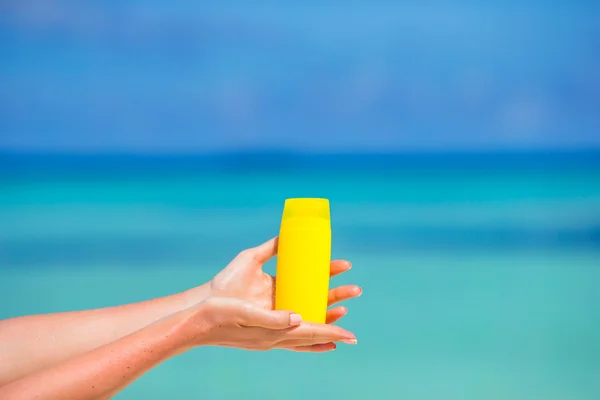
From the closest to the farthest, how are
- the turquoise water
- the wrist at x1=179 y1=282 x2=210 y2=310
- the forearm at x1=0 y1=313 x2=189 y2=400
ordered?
the forearm at x1=0 y1=313 x2=189 y2=400
the wrist at x1=179 y1=282 x2=210 y2=310
the turquoise water

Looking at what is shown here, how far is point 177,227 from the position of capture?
323 cm

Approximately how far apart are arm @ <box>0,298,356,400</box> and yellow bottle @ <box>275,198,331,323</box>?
61 millimetres

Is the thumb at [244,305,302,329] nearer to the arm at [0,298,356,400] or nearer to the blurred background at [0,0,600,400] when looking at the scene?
the arm at [0,298,356,400]

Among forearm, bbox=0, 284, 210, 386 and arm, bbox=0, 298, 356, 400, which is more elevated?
forearm, bbox=0, 284, 210, 386

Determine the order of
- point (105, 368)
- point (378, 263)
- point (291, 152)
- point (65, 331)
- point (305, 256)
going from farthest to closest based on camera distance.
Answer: point (291, 152) → point (378, 263) → point (65, 331) → point (305, 256) → point (105, 368)

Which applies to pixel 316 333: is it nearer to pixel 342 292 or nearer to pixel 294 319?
pixel 294 319

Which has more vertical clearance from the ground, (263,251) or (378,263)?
(378,263)

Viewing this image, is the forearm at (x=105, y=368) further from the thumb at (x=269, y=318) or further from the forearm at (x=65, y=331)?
the forearm at (x=65, y=331)

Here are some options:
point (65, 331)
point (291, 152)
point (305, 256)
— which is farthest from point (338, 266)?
point (291, 152)

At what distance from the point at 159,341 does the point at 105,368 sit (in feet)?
0.26

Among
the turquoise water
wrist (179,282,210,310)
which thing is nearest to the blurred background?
the turquoise water

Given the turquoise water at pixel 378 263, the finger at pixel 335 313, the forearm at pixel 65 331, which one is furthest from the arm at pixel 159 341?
the turquoise water at pixel 378 263

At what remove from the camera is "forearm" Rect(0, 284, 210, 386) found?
3.67 ft

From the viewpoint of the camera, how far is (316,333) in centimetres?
99
